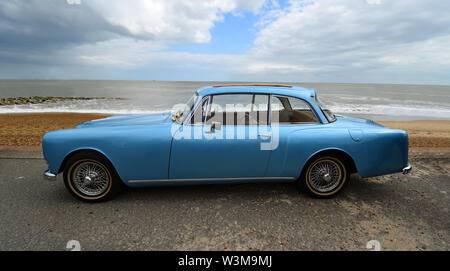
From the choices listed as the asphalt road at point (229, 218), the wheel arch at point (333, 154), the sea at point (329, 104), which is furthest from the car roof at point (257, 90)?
the sea at point (329, 104)

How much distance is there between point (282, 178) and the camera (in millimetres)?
3299

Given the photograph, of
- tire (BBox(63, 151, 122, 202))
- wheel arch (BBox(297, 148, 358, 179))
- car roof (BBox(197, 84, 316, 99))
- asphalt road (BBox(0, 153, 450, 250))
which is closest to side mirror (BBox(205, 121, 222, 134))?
car roof (BBox(197, 84, 316, 99))

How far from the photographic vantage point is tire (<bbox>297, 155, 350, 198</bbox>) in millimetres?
3297

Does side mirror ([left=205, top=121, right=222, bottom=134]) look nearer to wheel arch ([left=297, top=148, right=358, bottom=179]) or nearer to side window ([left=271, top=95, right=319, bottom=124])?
side window ([left=271, top=95, right=319, bottom=124])

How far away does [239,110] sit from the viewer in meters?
3.89

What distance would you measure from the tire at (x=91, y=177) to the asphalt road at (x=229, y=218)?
0.48ft

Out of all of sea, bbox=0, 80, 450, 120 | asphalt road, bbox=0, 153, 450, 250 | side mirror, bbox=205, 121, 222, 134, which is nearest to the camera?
asphalt road, bbox=0, 153, 450, 250

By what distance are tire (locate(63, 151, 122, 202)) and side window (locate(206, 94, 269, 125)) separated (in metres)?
1.49

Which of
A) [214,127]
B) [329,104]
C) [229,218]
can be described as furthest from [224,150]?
[329,104]

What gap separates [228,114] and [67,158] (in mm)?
2294

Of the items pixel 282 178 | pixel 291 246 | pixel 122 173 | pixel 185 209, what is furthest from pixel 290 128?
pixel 122 173

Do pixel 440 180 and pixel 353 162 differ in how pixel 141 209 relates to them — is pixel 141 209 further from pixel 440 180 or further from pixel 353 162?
pixel 440 180
